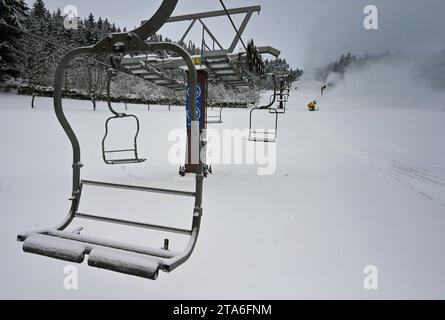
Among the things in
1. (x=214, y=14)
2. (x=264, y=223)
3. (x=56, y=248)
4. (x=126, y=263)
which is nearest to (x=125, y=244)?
(x=126, y=263)

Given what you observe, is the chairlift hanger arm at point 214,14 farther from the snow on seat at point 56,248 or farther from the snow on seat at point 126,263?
the snow on seat at point 126,263

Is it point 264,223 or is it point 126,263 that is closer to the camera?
point 126,263

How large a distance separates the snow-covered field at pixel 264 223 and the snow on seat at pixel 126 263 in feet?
2.10

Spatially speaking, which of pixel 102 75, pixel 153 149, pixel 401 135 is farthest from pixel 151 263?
pixel 102 75

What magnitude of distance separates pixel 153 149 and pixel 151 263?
8.98m

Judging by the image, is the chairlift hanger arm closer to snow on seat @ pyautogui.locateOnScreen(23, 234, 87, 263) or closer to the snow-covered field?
the snow-covered field

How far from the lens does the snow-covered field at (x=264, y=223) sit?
8.25ft

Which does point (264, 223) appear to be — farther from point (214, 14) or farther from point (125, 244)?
point (214, 14)

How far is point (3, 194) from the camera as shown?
4.69 meters

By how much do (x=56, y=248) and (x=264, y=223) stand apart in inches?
106

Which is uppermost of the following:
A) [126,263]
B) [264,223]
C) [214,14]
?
[214,14]

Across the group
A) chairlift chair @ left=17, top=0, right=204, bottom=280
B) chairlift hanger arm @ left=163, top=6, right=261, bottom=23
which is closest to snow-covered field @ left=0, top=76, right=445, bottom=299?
chairlift chair @ left=17, top=0, right=204, bottom=280

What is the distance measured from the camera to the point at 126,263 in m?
1.87

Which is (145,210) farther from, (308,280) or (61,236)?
(308,280)
